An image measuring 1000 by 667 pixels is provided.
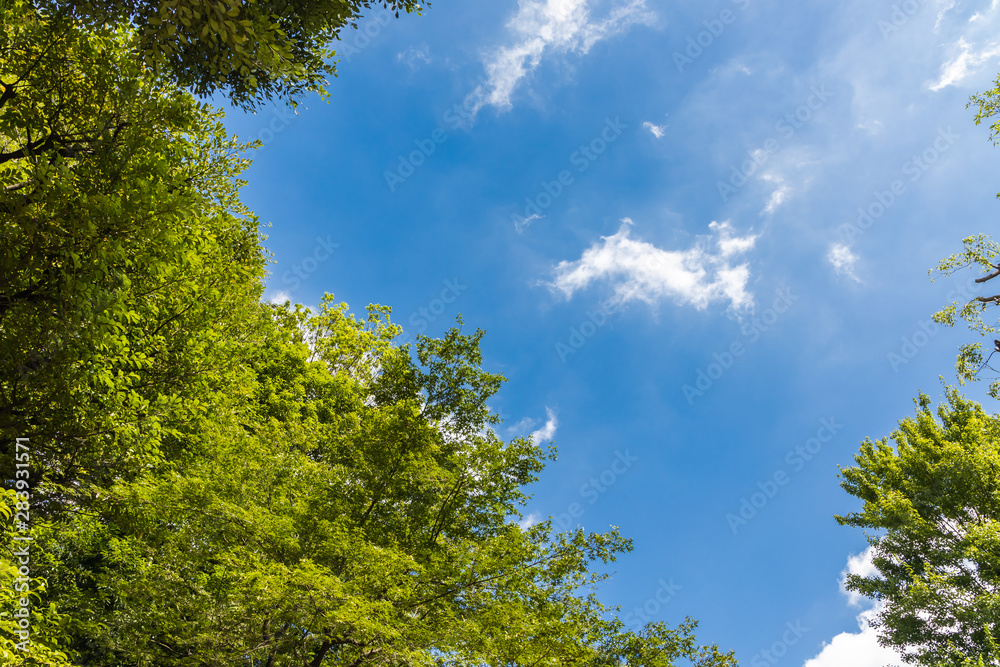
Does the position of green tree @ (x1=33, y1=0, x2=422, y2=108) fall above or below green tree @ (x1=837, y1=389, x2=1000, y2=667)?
above

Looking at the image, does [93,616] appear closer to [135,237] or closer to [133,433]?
[133,433]

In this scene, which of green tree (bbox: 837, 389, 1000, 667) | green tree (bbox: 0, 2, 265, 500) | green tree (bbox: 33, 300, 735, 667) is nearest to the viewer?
green tree (bbox: 0, 2, 265, 500)

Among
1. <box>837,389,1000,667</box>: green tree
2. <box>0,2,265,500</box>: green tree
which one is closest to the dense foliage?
<box>0,2,265,500</box>: green tree

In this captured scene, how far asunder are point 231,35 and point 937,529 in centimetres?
2261

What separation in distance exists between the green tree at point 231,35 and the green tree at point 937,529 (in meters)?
19.2

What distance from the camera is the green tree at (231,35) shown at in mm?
6520

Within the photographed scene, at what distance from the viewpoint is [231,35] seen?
6812 millimetres

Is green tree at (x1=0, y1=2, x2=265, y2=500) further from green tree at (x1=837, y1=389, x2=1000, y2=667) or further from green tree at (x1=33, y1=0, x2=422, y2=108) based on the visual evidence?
green tree at (x1=837, y1=389, x2=1000, y2=667)

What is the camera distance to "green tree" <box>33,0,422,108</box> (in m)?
6.52

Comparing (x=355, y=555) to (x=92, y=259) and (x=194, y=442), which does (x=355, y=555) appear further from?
(x=92, y=259)

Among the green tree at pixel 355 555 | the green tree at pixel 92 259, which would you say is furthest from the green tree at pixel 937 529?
the green tree at pixel 92 259

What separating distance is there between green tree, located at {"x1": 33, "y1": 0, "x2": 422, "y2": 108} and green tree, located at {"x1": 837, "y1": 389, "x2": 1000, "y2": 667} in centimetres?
1919

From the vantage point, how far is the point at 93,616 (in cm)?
1044

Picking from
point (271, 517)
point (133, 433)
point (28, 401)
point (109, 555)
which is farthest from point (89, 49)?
point (109, 555)
